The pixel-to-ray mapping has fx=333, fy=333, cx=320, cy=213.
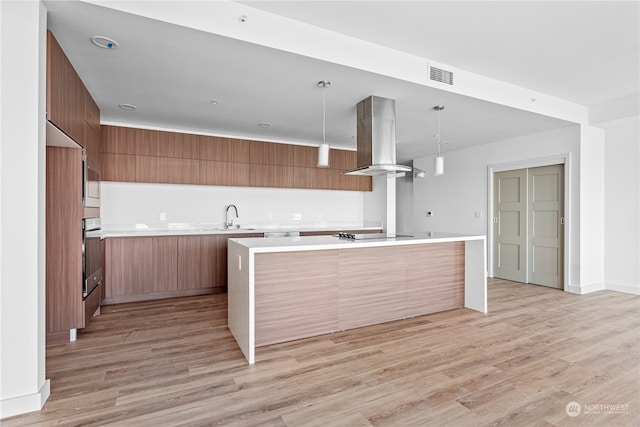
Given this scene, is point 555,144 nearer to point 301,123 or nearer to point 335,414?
point 301,123

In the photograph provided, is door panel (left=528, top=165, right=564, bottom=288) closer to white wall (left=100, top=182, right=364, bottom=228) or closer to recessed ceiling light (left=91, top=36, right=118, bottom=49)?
white wall (left=100, top=182, right=364, bottom=228)

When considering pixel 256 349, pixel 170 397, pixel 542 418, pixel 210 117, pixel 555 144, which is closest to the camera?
pixel 542 418

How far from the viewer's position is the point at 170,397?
2033 millimetres

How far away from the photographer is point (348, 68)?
9.41 feet

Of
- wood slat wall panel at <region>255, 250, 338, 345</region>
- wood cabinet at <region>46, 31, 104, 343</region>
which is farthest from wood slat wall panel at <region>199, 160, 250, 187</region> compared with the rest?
wood slat wall panel at <region>255, 250, 338, 345</region>

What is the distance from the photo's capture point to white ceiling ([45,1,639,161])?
7.95 ft

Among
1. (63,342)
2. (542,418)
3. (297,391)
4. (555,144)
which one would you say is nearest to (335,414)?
(297,391)

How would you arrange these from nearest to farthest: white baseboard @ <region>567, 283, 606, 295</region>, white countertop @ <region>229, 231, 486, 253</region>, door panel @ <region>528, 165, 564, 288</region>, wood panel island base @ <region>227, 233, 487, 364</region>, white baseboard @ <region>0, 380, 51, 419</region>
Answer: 1. white baseboard @ <region>0, 380, 51, 419</region>
2. white countertop @ <region>229, 231, 486, 253</region>
3. wood panel island base @ <region>227, 233, 487, 364</region>
4. white baseboard @ <region>567, 283, 606, 295</region>
5. door panel @ <region>528, 165, 564, 288</region>

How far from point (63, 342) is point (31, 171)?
178 cm

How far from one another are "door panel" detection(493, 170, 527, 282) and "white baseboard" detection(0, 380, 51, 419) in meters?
6.13

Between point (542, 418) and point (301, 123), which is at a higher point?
point (301, 123)

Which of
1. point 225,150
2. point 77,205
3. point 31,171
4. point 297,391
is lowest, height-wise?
point 297,391

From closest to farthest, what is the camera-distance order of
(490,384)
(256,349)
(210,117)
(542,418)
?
1. (542,418)
2. (490,384)
3. (256,349)
4. (210,117)

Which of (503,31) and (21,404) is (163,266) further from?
(503,31)
